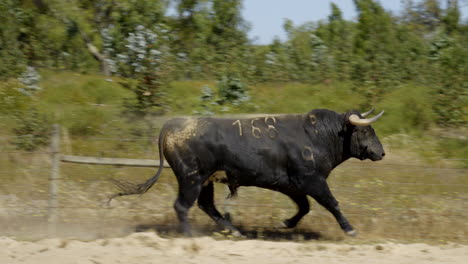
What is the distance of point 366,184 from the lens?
32.3ft

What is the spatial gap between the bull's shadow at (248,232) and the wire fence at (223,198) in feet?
0.61

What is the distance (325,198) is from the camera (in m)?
7.65

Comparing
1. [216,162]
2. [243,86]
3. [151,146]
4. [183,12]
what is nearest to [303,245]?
[216,162]

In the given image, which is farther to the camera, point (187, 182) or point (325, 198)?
point (325, 198)

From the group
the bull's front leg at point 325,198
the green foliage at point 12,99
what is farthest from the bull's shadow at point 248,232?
the green foliage at point 12,99

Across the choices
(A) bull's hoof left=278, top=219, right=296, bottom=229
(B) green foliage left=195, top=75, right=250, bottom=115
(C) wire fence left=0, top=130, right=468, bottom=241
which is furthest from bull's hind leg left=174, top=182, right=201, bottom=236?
(B) green foliage left=195, top=75, right=250, bottom=115

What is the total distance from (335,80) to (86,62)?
820 cm

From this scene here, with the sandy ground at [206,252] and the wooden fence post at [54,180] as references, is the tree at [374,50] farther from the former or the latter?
the wooden fence post at [54,180]

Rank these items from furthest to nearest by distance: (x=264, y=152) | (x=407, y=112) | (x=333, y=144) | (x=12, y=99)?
(x=407, y=112) < (x=12, y=99) < (x=333, y=144) < (x=264, y=152)

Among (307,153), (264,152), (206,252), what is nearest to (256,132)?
(264,152)

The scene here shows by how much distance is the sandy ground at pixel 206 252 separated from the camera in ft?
21.1

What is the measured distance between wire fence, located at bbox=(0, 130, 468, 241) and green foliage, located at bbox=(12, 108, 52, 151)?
10.8 inches

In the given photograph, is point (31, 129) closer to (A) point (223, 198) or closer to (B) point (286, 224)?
(A) point (223, 198)

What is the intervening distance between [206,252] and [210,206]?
1.27 metres
